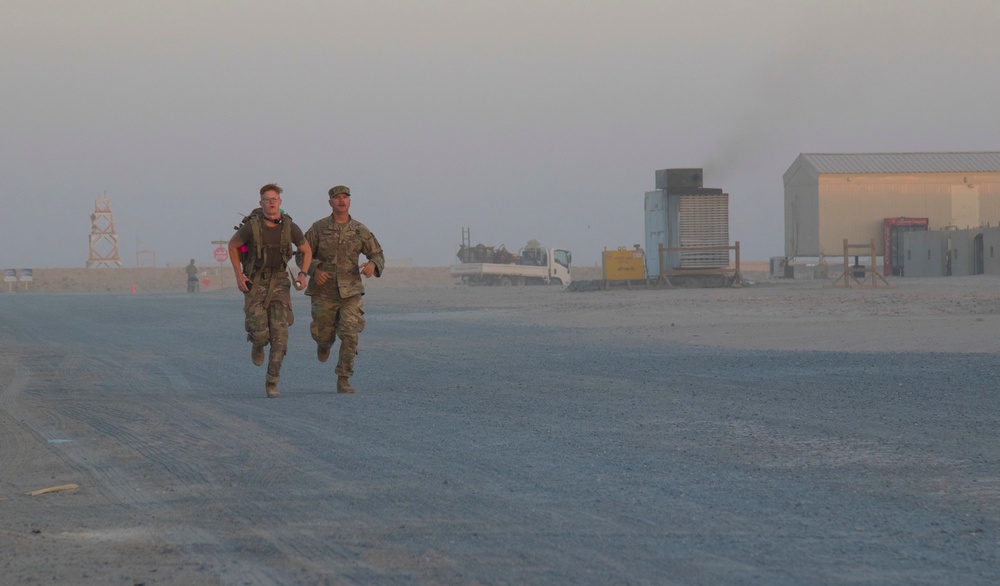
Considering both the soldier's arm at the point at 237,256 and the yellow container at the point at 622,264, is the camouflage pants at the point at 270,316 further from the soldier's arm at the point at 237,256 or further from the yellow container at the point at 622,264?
the yellow container at the point at 622,264

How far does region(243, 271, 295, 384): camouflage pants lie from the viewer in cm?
1105

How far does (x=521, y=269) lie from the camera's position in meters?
64.1

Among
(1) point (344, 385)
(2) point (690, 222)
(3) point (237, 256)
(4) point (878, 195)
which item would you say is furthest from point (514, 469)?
(4) point (878, 195)

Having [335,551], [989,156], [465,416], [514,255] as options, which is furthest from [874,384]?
[514,255]

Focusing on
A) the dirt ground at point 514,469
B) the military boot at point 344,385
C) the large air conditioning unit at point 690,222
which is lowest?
the dirt ground at point 514,469

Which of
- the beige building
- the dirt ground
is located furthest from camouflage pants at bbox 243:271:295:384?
the beige building

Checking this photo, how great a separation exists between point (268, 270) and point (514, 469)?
16.2 feet

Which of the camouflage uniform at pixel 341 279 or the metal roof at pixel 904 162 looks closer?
the camouflage uniform at pixel 341 279

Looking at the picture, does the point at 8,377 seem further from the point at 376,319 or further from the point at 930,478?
the point at 376,319

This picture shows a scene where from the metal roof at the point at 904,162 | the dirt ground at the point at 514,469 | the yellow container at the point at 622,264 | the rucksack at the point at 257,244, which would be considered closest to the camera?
the dirt ground at the point at 514,469

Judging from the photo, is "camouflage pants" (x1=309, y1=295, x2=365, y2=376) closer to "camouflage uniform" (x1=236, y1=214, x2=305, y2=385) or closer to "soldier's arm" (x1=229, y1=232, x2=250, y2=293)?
"camouflage uniform" (x1=236, y1=214, x2=305, y2=385)

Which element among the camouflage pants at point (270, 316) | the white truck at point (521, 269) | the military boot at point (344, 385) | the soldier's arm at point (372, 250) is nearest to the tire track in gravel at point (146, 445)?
the camouflage pants at point (270, 316)

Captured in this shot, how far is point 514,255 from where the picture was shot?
219ft

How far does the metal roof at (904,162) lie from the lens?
55844mm
